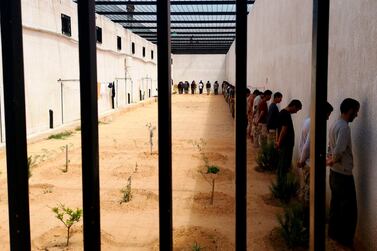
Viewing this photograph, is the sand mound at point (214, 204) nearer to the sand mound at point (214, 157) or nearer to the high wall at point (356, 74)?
the high wall at point (356, 74)

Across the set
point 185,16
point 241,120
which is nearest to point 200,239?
point 241,120

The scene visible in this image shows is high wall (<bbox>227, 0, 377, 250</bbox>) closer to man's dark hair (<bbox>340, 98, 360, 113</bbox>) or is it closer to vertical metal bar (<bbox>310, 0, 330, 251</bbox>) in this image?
man's dark hair (<bbox>340, 98, 360, 113</bbox>)

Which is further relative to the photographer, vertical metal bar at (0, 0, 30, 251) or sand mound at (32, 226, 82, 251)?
sand mound at (32, 226, 82, 251)

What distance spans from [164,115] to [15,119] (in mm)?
583

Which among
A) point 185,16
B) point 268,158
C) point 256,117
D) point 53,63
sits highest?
point 185,16

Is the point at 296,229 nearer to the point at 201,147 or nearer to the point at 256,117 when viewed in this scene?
the point at 256,117

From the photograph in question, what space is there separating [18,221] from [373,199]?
3.72 metres

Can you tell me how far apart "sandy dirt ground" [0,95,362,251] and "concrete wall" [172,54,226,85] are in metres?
34.8

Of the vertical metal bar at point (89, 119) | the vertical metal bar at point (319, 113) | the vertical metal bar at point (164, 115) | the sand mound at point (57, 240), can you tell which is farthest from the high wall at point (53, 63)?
the vertical metal bar at point (319, 113)

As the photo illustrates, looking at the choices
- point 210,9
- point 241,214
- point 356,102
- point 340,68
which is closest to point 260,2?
point 210,9

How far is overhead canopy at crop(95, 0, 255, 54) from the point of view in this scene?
18.6m

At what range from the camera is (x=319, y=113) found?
163cm

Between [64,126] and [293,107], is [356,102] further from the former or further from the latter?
[64,126]

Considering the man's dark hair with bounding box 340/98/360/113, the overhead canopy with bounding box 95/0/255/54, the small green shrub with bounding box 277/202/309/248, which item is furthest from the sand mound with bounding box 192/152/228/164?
the overhead canopy with bounding box 95/0/255/54
